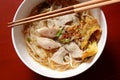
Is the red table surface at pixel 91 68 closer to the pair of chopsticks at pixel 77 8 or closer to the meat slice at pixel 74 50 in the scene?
the meat slice at pixel 74 50

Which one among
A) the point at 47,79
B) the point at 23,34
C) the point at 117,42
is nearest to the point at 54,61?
the point at 47,79

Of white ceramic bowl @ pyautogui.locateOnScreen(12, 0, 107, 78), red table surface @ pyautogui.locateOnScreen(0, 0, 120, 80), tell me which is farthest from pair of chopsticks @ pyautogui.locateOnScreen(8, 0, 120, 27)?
red table surface @ pyautogui.locateOnScreen(0, 0, 120, 80)

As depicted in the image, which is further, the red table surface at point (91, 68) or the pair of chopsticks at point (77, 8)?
the red table surface at point (91, 68)

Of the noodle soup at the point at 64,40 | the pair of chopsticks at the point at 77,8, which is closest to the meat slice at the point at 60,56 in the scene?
the noodle soup at the point at 64,40

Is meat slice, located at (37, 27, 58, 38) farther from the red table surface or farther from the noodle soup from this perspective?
the red table surface

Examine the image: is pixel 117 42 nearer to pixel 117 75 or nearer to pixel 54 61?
pixel 117 75

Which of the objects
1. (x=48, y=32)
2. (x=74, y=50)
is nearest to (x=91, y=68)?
(x=74, y=50)
